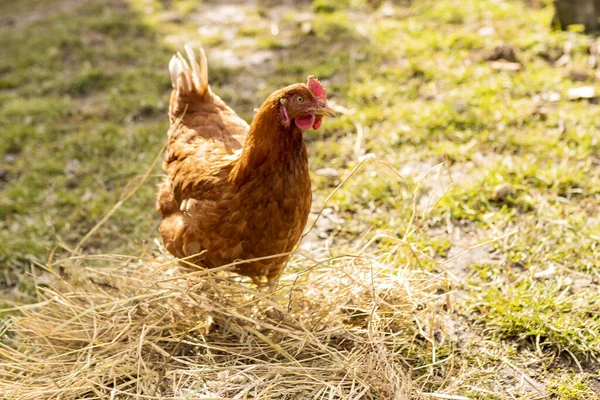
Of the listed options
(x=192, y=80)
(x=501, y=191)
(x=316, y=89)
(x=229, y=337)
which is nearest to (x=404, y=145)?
(x=501, y=191)

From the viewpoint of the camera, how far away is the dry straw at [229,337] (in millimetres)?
2455

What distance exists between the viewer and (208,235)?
8.72 ft

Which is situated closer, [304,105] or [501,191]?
[304,105]

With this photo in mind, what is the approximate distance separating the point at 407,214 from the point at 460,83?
1.72 metres

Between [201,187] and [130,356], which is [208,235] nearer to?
[201,187]

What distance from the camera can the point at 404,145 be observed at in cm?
427

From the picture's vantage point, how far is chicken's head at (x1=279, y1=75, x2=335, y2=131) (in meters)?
2.42

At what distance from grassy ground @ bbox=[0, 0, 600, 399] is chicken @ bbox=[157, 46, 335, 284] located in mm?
584

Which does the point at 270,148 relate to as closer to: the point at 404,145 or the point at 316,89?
the point at 316,89

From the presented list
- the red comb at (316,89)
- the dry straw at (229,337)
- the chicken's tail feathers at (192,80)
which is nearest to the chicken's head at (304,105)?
the red comb at (316,89)

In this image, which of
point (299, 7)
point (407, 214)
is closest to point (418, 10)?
point (299, 7)

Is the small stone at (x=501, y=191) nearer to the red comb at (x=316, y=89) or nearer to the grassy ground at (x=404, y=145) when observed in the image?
the grassy ground at (x=404, y=145)

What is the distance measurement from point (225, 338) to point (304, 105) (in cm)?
114

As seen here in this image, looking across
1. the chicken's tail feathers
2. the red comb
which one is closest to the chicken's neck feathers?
the red comb
